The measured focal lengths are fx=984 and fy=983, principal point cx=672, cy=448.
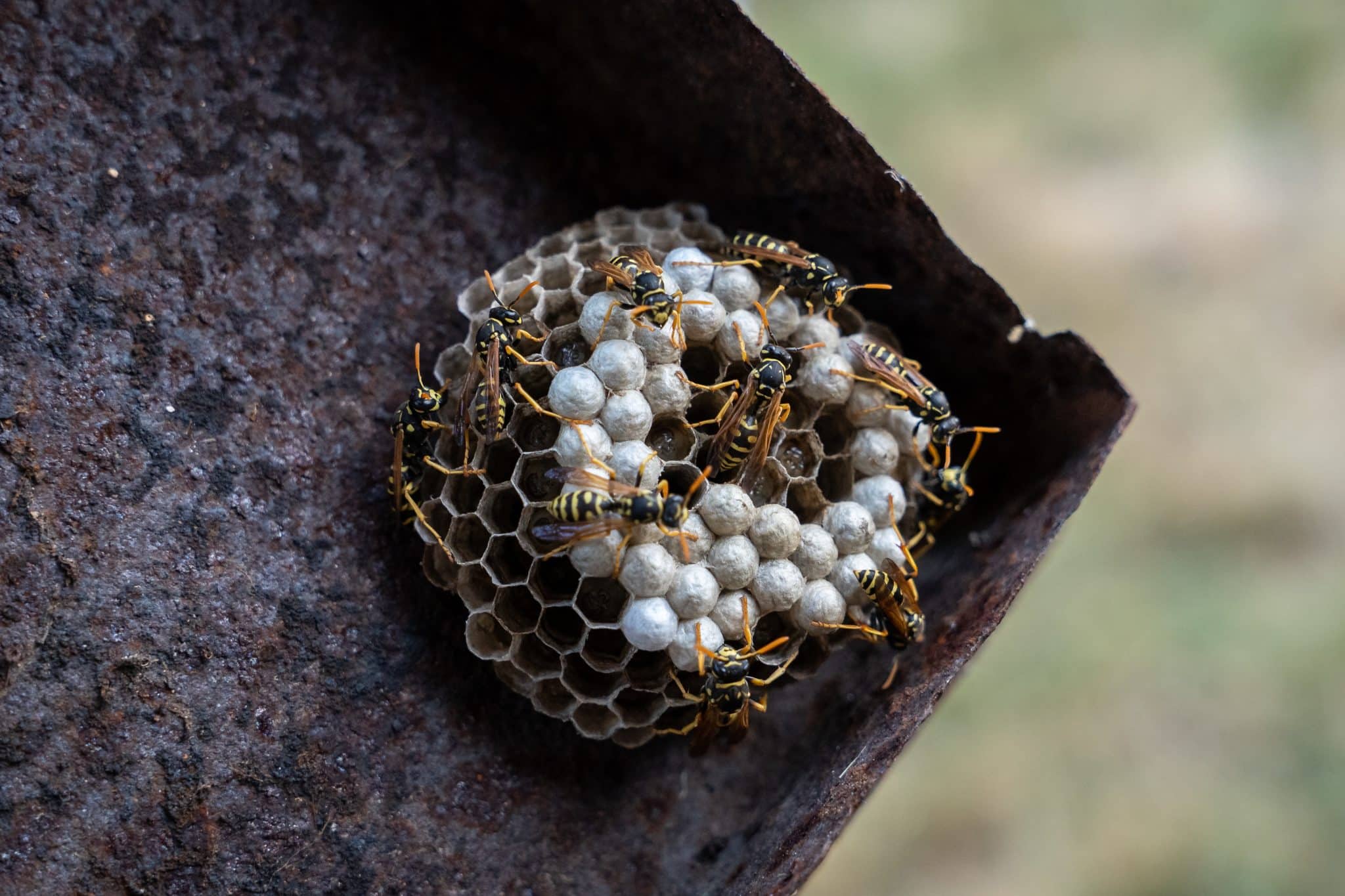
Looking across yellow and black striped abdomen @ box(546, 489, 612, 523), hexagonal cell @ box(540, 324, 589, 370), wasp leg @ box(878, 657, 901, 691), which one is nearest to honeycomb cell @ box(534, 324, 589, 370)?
hexagonal cell @ box(540, 324, 589, 370)

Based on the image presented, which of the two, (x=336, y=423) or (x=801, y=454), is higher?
(x=801, y=454)

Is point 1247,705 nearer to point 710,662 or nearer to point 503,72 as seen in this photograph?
point 710,662

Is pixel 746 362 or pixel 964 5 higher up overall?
pixel 964 5

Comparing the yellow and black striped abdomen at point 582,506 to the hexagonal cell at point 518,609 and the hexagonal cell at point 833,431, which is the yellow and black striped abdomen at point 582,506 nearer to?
the hexagonal cell at point 518,609

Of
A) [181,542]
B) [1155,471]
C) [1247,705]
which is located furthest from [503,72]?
[1247,705]

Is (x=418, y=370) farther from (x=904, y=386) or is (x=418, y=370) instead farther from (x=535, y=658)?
(x=904, y=386)

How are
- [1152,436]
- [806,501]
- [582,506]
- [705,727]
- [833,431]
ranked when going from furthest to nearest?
1. [1152,436]
2. [833,431]
3. [806,501]
4. [705,727]
5. [582,506]

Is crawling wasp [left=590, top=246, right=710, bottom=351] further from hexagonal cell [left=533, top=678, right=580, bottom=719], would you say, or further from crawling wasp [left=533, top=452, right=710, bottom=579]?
hexagonal cell [left=533, top=678, right=580, bottom=719]

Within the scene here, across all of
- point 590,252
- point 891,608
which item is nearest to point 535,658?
point 891,608
